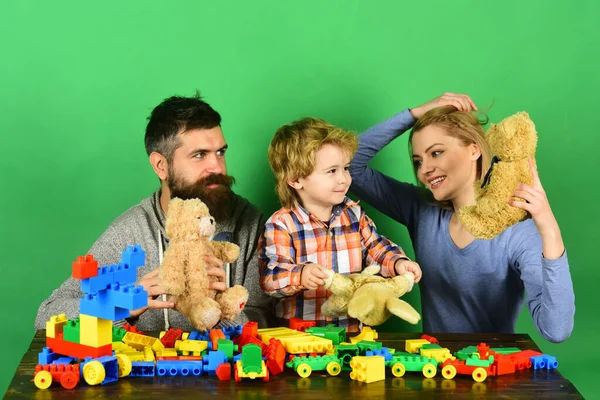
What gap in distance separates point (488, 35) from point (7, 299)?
1844 mm

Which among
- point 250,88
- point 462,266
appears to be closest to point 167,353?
point 462,266

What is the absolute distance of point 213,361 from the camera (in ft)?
5.24

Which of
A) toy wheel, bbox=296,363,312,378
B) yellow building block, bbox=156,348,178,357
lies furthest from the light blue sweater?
yellow building block, bbox=156,348,178,357

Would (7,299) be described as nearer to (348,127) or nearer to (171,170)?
(171,170)

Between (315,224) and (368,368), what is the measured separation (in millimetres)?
703

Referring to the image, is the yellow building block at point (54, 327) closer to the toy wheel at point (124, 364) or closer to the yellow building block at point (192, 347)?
the toy wheel at point (124, 364)

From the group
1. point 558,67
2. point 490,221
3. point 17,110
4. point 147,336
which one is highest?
point 558,67

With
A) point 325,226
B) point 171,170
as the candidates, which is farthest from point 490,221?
point 171,170

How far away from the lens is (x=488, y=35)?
103 inches

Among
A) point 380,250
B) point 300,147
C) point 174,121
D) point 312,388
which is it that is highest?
point 174,121

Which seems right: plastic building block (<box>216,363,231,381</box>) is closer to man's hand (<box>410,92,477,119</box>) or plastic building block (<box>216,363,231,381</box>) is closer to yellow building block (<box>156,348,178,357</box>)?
yellow building block (<box>156,348,178,357</box>)

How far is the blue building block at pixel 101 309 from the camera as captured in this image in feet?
4.92

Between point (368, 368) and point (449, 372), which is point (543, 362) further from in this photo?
point (368, 368)

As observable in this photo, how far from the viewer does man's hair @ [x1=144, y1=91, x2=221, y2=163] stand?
227cm
